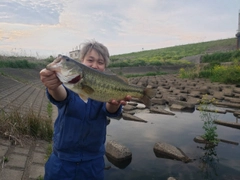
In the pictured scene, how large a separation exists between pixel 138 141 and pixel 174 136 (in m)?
1.30

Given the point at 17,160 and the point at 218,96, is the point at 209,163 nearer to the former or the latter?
the point at 17,160

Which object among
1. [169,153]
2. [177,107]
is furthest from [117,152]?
[177,107]

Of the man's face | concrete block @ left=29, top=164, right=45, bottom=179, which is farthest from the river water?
the man's face

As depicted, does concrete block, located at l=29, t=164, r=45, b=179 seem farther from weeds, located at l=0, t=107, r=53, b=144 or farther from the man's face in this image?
the man's face

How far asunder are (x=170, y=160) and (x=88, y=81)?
4245mm

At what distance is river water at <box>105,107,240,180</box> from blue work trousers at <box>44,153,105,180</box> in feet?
8.36

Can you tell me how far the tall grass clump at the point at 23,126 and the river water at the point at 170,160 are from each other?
1.83 m

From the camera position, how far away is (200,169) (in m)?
5.49

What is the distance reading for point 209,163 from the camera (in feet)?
19.0

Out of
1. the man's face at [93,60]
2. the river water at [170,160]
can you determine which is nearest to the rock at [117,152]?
the river water at [170,160]

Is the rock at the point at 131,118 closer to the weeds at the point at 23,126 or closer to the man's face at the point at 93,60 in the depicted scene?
the weeds at the point at 23,126

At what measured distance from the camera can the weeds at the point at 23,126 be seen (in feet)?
18.2

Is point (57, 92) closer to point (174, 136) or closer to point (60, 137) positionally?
point (60, 137)

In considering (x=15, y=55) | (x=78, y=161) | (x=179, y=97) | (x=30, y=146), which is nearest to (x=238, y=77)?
(x=179, y=97)
